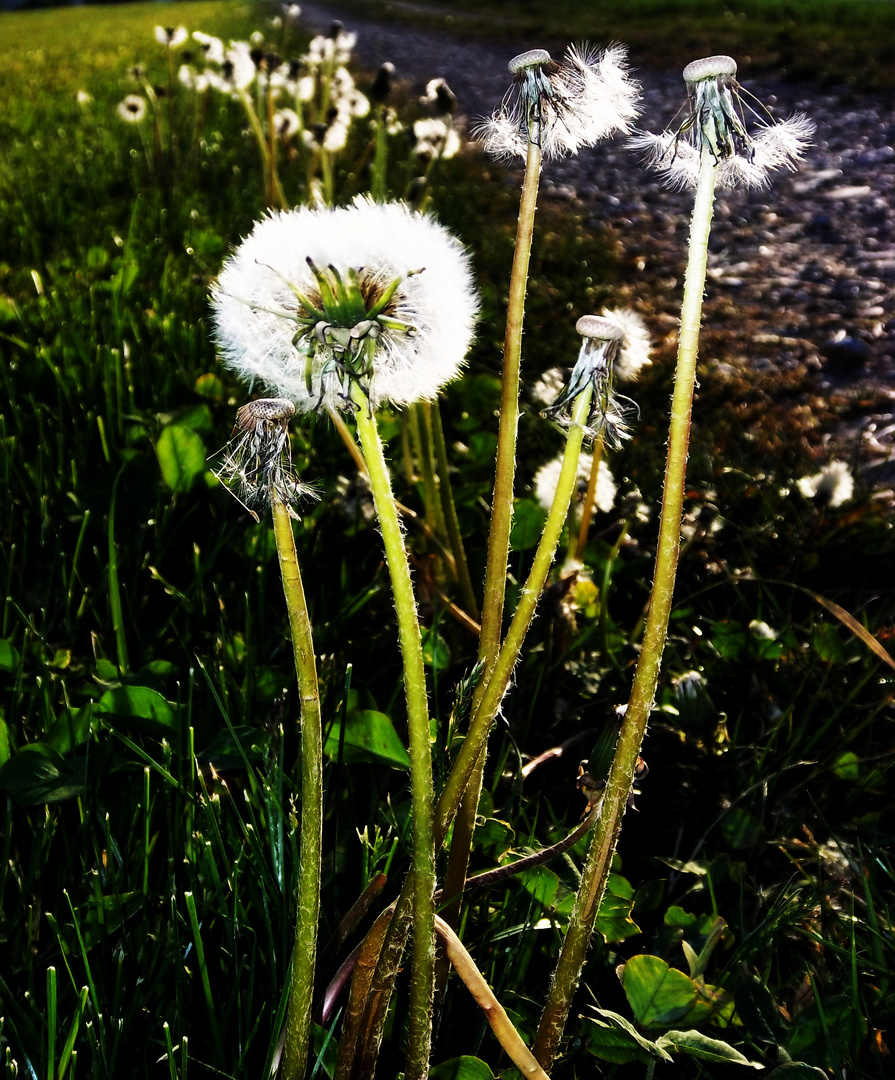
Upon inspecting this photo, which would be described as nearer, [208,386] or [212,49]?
[208,386]

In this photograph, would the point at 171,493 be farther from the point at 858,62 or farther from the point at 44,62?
the point at 44,62

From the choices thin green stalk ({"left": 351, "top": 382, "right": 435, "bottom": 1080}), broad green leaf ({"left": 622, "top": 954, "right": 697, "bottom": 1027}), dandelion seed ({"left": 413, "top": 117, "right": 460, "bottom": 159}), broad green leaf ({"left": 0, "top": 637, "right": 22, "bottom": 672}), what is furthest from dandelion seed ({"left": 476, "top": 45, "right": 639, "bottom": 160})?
dandelion seed ({"left": 413, "top": 117, "right": 460, "bottom": 159})

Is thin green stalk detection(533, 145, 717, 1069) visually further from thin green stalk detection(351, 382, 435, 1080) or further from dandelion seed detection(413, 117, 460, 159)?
dandelion seed detection(413, 117, 460, 159)

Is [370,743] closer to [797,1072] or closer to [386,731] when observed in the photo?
[386,731]

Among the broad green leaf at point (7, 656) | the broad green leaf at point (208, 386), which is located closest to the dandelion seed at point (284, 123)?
the broad green leaf at point (208, 386)

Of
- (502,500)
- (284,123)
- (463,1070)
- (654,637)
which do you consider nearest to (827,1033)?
(463,1070)

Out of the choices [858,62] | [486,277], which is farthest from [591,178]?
[858,62]
